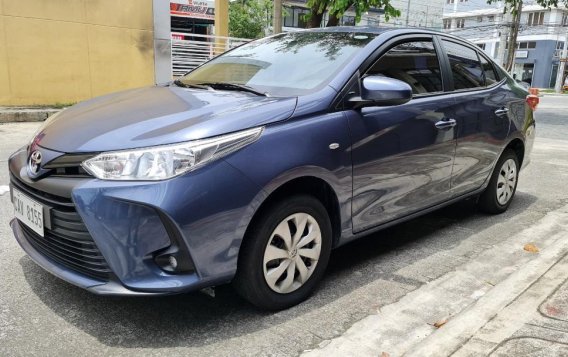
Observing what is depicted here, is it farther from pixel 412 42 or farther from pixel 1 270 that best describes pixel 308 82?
pixel 1 270

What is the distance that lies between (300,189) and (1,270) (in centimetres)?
193

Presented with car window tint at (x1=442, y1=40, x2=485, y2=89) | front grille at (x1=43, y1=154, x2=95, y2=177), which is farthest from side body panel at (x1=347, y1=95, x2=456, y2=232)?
front grille at (x1=43, y1=154, x2=95, y2=177)

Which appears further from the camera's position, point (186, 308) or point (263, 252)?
point (186, 308)

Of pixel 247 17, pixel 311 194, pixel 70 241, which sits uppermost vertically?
pixel 247 17

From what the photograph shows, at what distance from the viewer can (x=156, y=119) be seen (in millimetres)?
2555

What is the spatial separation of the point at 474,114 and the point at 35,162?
3057 mm

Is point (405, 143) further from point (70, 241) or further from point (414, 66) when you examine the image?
point (70, 241)

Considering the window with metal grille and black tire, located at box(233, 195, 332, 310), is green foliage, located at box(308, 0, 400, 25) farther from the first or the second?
the window with metal grille

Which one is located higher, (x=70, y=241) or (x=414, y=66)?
(x=414, y=66)

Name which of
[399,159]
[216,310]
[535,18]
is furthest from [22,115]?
[535,18]

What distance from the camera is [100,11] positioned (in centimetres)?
1195

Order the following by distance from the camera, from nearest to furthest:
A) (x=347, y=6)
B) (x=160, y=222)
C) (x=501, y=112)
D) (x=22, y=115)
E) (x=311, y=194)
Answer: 1. (x=160, y=222)
2. (x=311, y=194)
3. (x=501, y=112)
4. (x=347, y=6)
5. (x=22, y=115)

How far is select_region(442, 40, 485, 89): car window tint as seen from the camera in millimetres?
3973

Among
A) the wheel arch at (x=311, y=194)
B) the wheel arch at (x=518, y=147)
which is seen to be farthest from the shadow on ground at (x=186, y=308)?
the wheel arch at (x=518, y=147)
